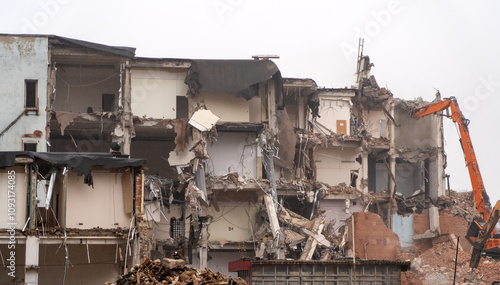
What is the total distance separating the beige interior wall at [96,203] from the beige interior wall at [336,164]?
75.8ft

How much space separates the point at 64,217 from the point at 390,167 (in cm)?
2796

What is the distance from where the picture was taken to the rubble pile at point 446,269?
4319 centimetres

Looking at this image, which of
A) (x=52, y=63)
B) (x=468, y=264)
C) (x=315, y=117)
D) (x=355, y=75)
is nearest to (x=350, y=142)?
(x=315, y=117)

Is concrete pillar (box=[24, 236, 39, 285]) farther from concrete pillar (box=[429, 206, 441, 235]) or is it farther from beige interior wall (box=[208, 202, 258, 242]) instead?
concrete pillar (box=[429, 206, 441, 235])

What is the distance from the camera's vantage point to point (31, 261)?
3134cm

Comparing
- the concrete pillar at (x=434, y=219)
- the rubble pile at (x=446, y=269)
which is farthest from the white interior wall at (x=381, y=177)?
the rubble pile at (x=446, y=269)

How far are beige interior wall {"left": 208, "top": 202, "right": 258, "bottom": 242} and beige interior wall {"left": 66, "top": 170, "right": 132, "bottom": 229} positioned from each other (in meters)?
13.7

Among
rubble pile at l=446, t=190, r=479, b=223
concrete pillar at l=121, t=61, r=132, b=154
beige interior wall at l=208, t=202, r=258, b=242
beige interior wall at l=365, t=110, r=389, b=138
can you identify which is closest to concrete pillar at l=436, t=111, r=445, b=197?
rubble pile at l=446, t=190, r=479, b=223

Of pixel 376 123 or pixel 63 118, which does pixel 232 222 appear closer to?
pixel 63 118

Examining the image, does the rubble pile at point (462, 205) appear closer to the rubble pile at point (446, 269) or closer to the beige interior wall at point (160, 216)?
the rubble pile at point (446, 269)

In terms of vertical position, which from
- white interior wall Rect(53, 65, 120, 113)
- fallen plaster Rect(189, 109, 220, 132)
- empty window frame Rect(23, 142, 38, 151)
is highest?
white interior wall Rect(53, 65, 120, 113)

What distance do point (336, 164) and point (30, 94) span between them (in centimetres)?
1963

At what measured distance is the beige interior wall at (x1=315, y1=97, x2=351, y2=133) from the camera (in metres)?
54.5

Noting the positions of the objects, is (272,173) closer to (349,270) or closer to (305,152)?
(305,152)
